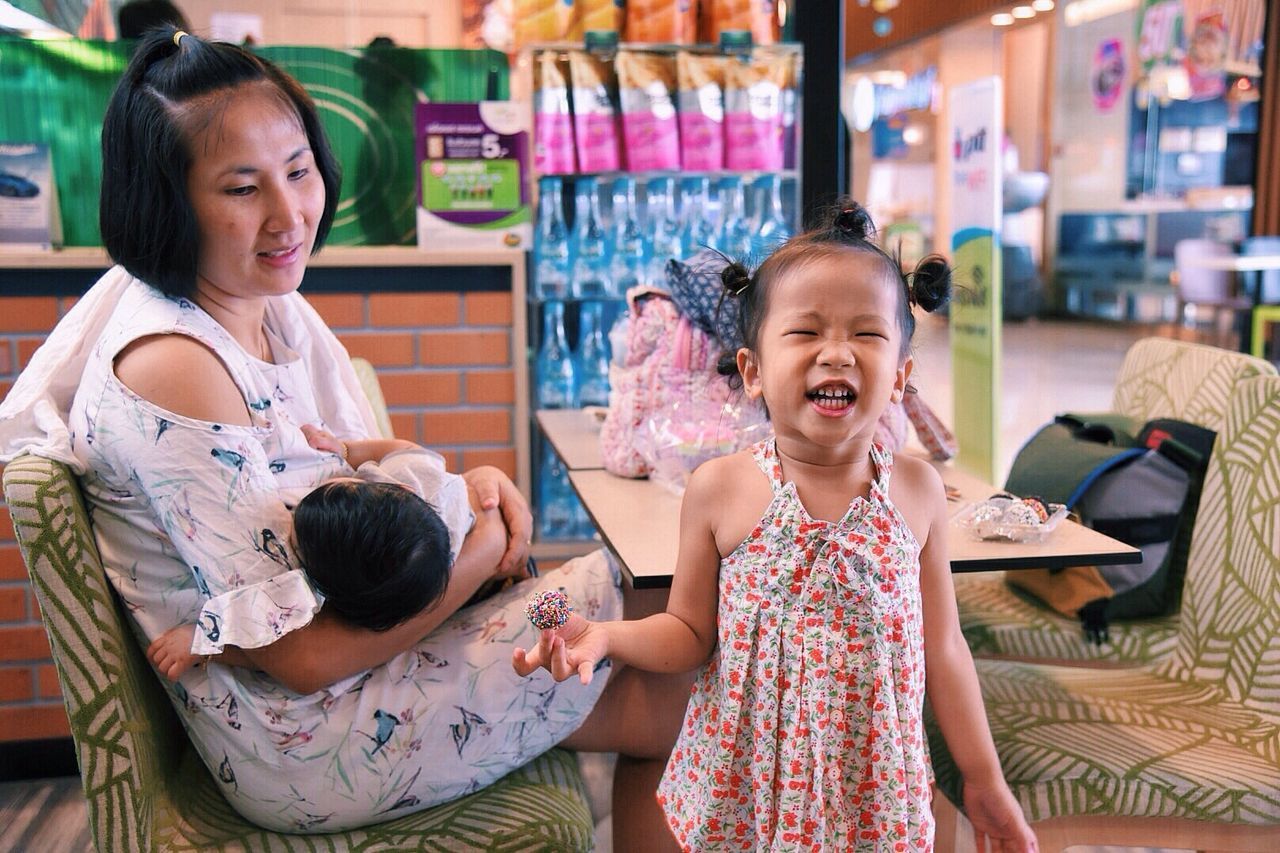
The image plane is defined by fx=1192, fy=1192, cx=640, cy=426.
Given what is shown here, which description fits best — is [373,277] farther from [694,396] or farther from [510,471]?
[694,396]

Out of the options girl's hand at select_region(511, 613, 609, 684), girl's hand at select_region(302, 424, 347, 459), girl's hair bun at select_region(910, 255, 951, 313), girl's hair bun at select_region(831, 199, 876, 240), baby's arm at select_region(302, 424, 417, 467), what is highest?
girl's hair bun at select_region(831, 199, 876, 240)

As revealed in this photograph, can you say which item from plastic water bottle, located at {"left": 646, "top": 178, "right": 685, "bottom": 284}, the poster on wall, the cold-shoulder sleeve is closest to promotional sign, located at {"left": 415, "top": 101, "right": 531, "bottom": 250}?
plastic water bottle, located at {"left": 646, "top": 178, "right": 685, "bottom": 284}

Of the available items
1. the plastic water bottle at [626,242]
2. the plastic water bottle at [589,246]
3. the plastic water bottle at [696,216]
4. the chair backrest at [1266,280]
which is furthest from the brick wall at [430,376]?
the chair backrest at [1266,280]

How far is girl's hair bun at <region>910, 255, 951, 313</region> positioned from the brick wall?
1880 mm

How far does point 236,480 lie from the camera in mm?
1366

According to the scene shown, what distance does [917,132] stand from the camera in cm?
1692

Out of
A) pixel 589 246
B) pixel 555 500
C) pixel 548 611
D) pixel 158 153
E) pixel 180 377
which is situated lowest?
pixel 555 500

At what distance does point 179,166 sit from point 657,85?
6.96ft

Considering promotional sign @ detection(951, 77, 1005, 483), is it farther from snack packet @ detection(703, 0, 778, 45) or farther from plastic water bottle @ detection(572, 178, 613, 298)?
plastic water bottle @ detection(572, 178, 613, 298)

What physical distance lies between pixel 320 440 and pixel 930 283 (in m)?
0.83

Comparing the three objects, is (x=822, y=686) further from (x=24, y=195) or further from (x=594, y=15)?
(x=594, y=15)

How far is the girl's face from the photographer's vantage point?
4.20 feet

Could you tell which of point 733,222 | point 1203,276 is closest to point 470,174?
point 733,222

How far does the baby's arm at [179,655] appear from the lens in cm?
139
